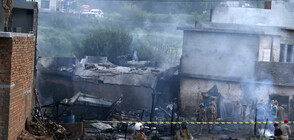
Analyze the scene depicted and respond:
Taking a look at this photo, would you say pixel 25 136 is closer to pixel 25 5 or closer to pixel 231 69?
pixel 25 5

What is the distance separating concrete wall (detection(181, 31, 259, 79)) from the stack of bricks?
1557cm

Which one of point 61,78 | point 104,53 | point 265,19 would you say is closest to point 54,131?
point 61,78

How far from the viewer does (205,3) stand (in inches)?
2559

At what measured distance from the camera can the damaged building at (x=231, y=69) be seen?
81.5 ft

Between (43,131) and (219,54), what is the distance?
15.5m

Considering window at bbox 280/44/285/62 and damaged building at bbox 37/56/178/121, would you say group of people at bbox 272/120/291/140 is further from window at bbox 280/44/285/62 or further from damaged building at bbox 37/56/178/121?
window at bbox 280/44/285/62

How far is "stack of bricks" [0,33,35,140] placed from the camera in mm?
10727

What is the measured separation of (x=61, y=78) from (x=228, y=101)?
9.89m

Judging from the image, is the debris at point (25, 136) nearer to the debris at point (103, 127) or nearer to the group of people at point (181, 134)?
the group of people at point (181, 134)

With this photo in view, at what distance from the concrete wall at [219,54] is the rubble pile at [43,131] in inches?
529

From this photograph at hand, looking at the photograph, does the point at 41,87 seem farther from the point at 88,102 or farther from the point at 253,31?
the point at 253,31

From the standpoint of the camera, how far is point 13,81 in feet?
36.6

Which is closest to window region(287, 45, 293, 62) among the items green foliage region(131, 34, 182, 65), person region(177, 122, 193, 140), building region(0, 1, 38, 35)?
green foliage region(131, 34, 182, 65)

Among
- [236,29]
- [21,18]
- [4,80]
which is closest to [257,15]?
[236,29]
